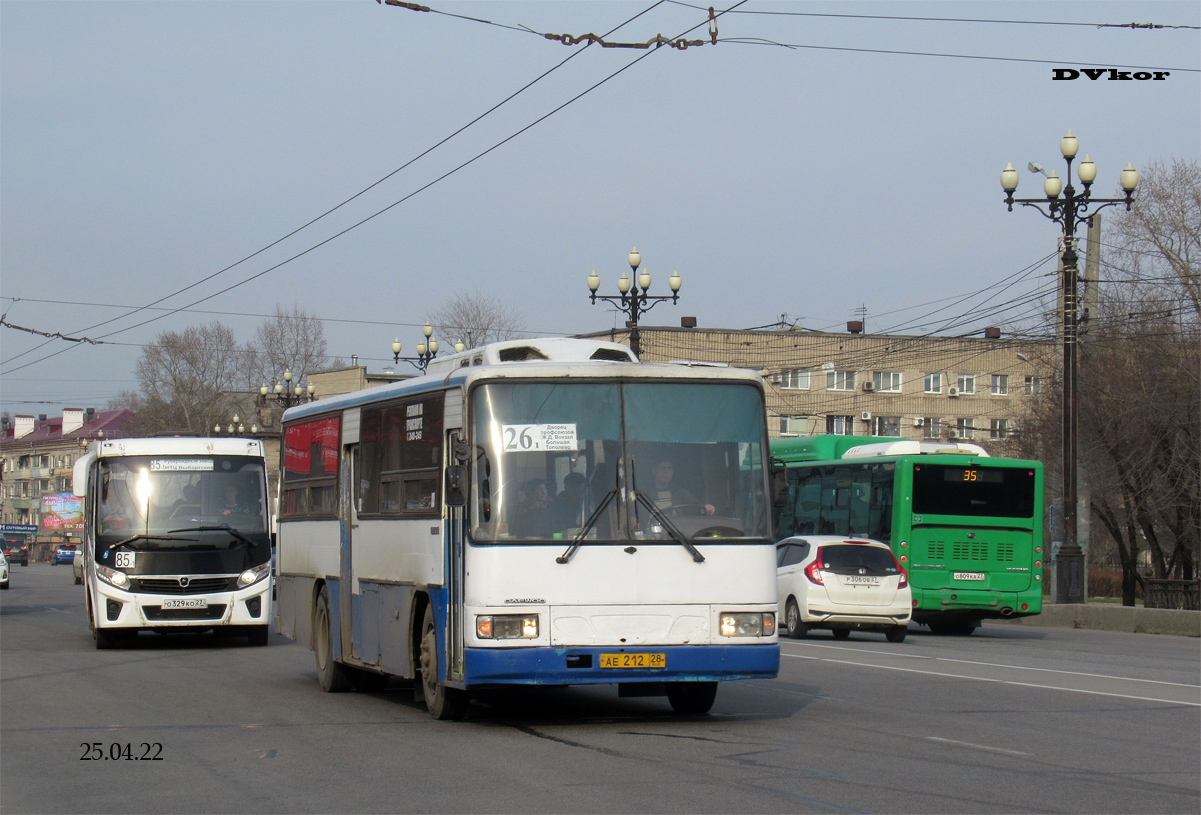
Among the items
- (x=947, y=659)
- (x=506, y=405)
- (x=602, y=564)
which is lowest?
(x=947, y=659)

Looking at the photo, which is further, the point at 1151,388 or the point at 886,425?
the point at 886,425

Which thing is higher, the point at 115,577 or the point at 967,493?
the point at 967,493

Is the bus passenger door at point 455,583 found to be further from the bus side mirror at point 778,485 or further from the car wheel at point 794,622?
the car wheel at point 794,622

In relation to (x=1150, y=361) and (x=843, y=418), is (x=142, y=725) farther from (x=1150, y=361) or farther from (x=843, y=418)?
(x=843, y=418)

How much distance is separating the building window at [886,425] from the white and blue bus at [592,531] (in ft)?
255

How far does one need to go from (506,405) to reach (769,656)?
2726 millimetres

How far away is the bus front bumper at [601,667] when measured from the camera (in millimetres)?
10703

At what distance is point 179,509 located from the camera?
21.2 m

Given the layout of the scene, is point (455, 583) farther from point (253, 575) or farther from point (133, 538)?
point (133, 538)

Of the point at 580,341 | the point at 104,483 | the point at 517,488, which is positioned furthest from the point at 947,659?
the point at 104,483

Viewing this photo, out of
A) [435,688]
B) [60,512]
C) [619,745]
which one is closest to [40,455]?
[60,512]

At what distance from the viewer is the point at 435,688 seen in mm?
11836

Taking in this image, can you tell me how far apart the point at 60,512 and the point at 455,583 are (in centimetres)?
12168

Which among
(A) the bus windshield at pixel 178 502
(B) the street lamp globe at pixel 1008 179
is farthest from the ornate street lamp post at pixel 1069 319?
(A) the bus windshield at pixel 178 502
